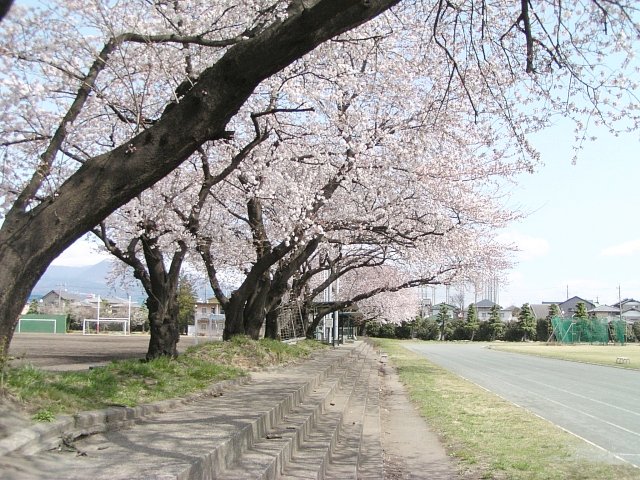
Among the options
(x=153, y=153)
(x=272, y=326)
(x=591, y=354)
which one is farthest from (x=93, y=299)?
(x=153, y=153)

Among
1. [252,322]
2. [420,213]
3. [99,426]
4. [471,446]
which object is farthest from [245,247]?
[99,426]

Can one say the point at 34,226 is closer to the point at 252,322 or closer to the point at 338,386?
the point at 338,386

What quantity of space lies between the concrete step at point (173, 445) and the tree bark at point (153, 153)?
1524 millimetres

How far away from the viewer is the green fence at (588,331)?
70312 mm

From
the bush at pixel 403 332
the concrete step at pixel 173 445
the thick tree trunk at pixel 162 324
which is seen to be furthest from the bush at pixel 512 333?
the concrete step at pixel 173 445

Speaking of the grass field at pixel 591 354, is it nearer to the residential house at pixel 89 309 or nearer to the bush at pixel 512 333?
the bush at pixel 512 333

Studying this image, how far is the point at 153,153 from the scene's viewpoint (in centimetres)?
537

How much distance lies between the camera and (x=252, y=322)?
16734 millimetres

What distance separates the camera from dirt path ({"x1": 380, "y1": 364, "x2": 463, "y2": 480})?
760 cm

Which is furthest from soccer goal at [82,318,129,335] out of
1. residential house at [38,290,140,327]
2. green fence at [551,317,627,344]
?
green fence at [551,317,627,344]

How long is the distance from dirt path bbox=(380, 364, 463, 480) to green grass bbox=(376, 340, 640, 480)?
206 mm

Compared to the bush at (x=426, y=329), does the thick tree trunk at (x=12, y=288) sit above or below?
above

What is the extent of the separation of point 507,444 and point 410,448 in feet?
4.62

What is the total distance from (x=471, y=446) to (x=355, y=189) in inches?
359
